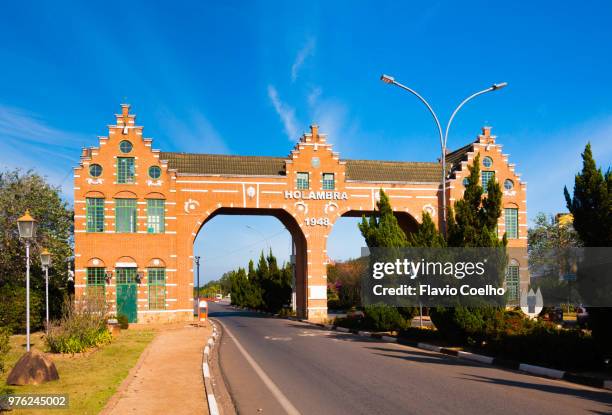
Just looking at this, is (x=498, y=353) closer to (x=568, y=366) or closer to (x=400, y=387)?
(x=568, y=366)

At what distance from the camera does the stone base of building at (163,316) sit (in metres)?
38.2

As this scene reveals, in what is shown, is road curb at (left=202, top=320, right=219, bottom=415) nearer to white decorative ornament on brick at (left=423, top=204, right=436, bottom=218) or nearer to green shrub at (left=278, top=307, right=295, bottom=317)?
white decorative ornament on brick at (left=423, top=204, right=436, bottom=218)

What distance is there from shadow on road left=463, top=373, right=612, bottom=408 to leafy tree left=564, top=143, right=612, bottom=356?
7.48ft

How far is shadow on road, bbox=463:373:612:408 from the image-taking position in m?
11.4

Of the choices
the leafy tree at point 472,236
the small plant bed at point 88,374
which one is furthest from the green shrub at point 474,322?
the small plant bed at point 88,374

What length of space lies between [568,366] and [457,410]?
644cm

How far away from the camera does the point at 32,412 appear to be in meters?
10.1

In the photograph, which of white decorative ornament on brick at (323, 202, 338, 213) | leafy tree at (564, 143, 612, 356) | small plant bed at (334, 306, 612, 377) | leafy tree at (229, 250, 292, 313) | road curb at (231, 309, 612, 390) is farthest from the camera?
leafy tree at (229, 250, 292, 313)

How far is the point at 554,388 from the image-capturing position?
12484 mm

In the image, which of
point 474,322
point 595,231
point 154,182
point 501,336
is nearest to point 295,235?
point 154,182

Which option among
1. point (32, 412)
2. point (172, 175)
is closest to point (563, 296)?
point (172, 175)

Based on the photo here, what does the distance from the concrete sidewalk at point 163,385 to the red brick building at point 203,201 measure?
1742cm

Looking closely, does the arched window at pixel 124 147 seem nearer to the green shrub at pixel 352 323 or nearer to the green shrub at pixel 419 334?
the green shrub at pixel 352 323

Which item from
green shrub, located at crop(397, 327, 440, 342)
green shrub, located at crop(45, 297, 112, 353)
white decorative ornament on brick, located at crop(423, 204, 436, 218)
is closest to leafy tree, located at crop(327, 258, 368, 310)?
white decorative ornament on brick, located at crop(423, 204, 436, 218)
